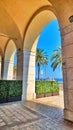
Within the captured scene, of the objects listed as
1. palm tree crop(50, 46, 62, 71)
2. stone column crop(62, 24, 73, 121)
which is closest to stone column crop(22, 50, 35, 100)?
stone column crop(62, 24, 73, 121)

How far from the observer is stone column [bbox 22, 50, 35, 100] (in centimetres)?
816

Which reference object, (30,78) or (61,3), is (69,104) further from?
(30,78)

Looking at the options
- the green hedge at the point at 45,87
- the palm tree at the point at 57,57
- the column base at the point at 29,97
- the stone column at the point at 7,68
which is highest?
the palm tree at the point at 57,57

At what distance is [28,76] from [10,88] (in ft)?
4.74

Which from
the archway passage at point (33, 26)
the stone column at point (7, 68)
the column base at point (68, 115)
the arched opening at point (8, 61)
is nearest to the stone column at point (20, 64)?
the archway passage at point (33, 26)

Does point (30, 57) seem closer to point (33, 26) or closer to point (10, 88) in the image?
point (33, 26)

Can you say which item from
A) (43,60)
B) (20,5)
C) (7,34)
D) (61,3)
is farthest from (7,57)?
(43,60)

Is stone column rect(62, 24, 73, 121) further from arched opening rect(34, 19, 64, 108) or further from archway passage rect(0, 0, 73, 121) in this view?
arched opening rect(34, 19, 64, 108)

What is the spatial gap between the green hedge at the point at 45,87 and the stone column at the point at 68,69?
4703 mm

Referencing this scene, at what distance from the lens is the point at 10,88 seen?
299 inches

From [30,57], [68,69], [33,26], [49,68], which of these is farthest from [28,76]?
[49,68]

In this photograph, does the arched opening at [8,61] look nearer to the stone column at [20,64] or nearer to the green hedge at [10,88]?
the stone column at [20,64]

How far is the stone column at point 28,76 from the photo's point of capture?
816 centimetres

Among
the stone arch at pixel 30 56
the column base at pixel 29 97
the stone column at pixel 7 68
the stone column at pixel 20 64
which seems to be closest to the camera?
the stone arch at pixel 30 56
